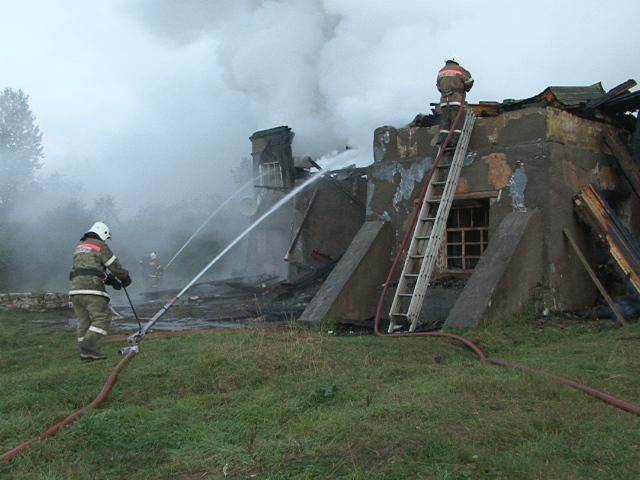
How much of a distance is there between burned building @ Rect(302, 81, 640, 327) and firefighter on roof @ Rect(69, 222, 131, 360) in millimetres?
2769

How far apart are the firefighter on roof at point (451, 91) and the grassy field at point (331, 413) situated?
357cm

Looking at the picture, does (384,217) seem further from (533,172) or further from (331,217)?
(331,217)

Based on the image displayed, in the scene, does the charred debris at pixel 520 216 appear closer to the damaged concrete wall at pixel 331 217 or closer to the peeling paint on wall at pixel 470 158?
the peeling paint on wall at pixel 470 158

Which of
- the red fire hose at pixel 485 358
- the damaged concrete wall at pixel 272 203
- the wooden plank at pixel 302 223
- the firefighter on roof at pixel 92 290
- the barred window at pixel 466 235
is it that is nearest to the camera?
the red fire hose at pixel 485 358

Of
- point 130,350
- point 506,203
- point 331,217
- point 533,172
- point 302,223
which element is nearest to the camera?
point 130,350

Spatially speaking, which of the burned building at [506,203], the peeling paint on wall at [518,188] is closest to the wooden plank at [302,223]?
the burned building at [506,203]

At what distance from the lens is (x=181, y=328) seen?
1059 centimetres

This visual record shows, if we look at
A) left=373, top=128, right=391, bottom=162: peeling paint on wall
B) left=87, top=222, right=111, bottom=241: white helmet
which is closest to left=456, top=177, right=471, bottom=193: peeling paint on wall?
left=373, top=128, right=391, bottom=162: peeling paint on wall

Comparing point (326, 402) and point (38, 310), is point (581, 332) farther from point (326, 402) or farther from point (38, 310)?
point (38, 310)

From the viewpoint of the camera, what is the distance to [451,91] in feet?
31.6

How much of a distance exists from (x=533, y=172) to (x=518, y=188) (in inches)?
11.4

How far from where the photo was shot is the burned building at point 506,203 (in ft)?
27.7

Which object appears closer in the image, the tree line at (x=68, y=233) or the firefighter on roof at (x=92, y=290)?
the firefighter on roof at (x=92, y=290)

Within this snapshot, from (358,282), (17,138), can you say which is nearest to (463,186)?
(358,282)
